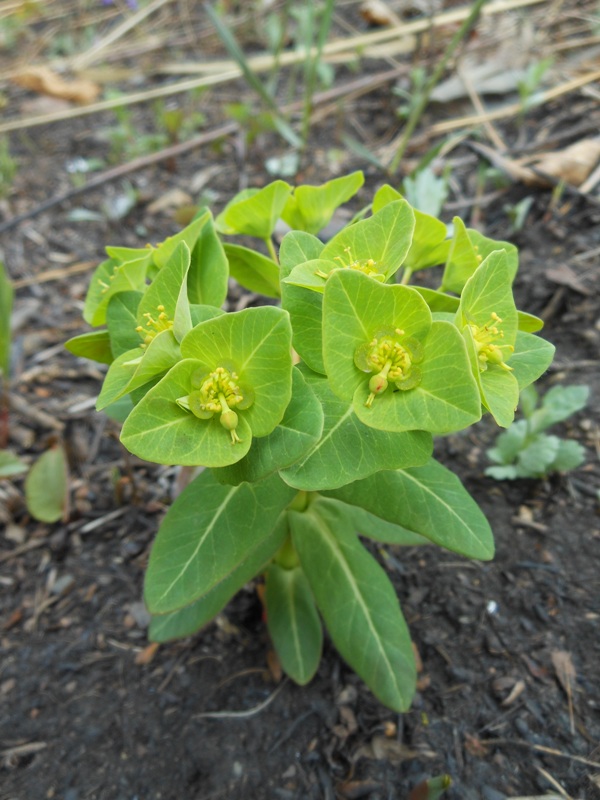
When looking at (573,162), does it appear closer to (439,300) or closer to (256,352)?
(439,300)

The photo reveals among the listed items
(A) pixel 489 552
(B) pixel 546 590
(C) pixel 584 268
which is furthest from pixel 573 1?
(A) pixel 489 552

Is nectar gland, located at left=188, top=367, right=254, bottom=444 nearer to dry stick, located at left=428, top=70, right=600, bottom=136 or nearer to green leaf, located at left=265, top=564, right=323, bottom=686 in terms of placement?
green leaf, located at left=265, top=564, right=323, bottom=686

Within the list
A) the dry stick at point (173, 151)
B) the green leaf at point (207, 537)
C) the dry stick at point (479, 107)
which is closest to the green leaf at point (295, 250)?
the green leaf at point (207, 537)

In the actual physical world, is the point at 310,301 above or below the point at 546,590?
above

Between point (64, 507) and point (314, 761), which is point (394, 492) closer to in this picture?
point (314, 761)

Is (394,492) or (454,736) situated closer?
(394,492)

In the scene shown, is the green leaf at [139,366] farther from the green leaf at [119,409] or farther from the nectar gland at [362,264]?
the nectar gland at [362,264]

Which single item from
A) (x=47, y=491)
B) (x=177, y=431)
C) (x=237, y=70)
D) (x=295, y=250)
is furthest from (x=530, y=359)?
(x=237, y=70)
